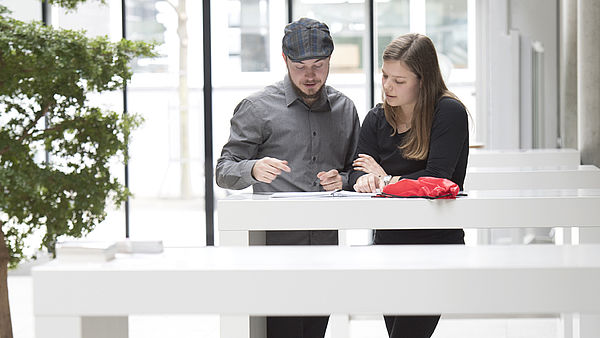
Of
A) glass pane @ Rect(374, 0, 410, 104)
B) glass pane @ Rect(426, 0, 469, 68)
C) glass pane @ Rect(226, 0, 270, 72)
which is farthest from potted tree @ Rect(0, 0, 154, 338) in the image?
glass pane @ Rect(426, 0, 469, 68)

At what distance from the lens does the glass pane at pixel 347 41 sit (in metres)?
6.04

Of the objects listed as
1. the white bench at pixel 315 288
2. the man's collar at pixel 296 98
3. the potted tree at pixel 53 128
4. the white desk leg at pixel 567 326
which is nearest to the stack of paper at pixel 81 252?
the white bench at pixel 315 288

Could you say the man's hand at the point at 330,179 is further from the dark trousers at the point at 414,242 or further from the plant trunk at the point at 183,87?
the plant trunk at the point at 183,87

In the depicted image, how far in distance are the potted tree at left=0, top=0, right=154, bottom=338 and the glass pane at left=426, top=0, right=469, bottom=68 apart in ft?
8.11

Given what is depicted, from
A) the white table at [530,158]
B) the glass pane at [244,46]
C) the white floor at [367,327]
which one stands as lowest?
the white floor at [367,327]

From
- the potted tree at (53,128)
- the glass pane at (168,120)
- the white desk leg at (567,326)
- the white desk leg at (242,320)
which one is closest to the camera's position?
the white desk leg at (242,320)

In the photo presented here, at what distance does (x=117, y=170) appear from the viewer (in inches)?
240

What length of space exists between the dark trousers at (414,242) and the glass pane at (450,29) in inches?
138

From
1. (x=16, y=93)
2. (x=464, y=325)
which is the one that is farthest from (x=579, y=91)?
(x=16, y=93)

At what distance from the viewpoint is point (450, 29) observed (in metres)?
5.97

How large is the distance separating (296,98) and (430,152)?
531mm

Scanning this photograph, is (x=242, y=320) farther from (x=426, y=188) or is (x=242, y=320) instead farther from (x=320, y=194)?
(x=426, y=188)

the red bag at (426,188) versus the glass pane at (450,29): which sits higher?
the glass pane at (450,29)

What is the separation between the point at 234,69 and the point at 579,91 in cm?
265
